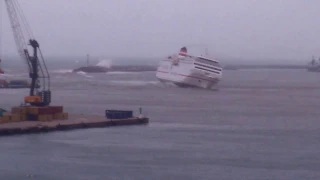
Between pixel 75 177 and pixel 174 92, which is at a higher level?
pixel 174 92

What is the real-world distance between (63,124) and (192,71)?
23513mm

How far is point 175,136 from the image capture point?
2036 centimetres

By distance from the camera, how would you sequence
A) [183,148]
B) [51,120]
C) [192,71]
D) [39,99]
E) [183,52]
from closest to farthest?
[183,148], [51,120], [39,99], [192,71], [183,52]

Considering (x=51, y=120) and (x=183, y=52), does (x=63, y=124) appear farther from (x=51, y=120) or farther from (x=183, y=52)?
(x=183, y=52)

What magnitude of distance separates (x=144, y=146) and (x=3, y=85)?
101 feet

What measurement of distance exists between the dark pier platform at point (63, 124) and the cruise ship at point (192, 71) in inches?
828

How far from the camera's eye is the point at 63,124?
21.5 metres

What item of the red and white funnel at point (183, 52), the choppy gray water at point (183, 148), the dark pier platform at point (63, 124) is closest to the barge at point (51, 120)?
the dark pier platform at point (63, 124)

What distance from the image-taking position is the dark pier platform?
2037 cm

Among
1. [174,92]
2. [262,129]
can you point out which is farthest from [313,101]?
[262,129]

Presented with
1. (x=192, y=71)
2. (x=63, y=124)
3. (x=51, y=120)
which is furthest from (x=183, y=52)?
(x=63, y=124)

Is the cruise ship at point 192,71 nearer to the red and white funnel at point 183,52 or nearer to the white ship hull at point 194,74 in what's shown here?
the white ship hull at point 194,74

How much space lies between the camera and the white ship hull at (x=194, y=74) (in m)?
44.5

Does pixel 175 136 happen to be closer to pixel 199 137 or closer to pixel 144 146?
pixel 199 137
